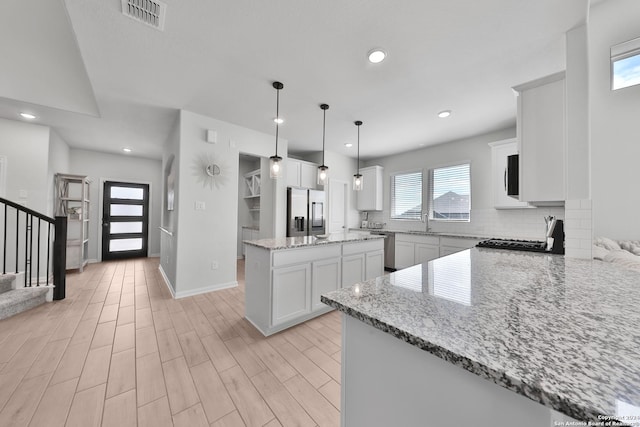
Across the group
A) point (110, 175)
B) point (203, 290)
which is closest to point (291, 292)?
point (203, 290)

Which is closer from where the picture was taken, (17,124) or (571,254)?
(571,254)

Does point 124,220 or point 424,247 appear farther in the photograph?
point 124,220

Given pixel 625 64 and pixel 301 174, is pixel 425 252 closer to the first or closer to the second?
pixel 301 174

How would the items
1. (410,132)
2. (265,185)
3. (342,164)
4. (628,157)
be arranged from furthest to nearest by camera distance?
(342,164), (265,185), (410,132), (628,157)

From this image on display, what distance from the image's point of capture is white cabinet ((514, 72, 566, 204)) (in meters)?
1.71

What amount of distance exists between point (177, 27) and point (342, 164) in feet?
13.3

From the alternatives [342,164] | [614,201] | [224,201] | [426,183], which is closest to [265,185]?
[224,201]

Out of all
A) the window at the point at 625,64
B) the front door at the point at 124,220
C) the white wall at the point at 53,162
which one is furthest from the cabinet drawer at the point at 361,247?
the front door at the point at 124,220

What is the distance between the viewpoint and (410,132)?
4.05m

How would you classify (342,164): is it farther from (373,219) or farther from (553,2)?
(553,2)

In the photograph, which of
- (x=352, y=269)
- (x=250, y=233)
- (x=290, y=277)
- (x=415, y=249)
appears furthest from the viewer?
(x=250, y=233)

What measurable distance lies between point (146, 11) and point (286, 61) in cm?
109

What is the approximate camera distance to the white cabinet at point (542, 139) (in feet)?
5.61

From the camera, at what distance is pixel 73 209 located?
468cm
